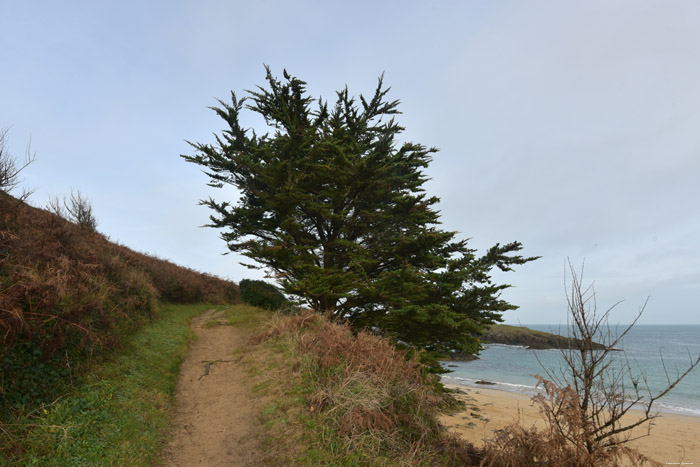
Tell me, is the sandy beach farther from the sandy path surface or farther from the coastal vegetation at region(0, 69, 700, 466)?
the sandy path surface

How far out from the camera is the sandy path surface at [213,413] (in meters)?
5.47

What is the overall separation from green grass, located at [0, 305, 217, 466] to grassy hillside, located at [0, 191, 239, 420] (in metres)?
0.32

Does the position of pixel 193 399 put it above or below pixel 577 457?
below

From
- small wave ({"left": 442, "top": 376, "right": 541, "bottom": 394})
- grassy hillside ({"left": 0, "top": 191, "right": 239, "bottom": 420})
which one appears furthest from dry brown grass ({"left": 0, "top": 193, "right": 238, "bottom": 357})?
small wave ({"left": 442, "top": 376, "right": 541, "bottom": 394})

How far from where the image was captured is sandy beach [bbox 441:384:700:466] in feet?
38.6

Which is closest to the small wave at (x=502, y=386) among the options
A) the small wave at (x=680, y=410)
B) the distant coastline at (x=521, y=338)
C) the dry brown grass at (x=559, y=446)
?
the small wave at (x=680, y=410)

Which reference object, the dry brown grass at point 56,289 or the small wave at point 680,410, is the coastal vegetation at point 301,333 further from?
the small wave at point 680,410

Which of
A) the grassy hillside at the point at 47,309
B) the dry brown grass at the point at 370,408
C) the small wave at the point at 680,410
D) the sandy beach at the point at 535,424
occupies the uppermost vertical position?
the grassy hillside at the point at 47,309

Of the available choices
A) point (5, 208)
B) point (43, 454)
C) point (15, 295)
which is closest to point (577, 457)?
point (43, 454)

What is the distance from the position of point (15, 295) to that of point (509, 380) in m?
33.3

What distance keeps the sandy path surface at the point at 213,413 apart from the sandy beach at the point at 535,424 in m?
6.58

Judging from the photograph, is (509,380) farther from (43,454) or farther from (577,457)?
(43,454)

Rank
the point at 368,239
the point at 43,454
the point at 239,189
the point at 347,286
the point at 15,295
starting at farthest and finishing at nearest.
→ the point at 239,189 → the point at 368,239 → the point at 347,286 → the point at 15,295 → the point at 43,454

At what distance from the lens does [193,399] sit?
7.40 m
